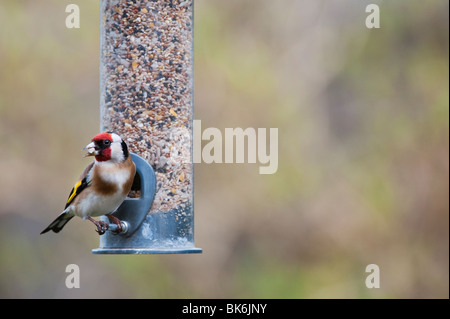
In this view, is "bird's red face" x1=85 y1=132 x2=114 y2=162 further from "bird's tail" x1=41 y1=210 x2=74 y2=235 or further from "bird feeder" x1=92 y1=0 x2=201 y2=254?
"bird's tail" x1=41 y1=210 x2=74 y2=235

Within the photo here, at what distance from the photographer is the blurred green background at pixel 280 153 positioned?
42.8 ft

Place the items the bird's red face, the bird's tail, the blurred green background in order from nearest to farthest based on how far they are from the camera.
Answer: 1. the bird's red face
2. the bird's tail
3. the blurred green background

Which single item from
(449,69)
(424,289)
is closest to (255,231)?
(424,289)

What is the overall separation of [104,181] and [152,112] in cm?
81

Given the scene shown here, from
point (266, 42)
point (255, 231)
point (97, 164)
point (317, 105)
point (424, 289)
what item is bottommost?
point (424, 289)

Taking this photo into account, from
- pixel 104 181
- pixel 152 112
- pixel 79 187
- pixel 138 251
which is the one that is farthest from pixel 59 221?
pixel 152 112

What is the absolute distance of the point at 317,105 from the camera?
1358cm

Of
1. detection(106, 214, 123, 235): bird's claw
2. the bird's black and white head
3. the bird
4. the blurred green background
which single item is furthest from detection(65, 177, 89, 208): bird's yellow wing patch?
the blurred green background

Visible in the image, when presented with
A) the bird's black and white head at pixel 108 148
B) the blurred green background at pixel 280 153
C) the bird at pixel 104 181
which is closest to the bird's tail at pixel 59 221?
the bird at pixel 104 181

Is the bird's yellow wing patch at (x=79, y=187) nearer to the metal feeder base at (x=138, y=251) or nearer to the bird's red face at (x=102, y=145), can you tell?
the bird's red face at (x=102, y=145)

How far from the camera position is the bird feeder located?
7867mm

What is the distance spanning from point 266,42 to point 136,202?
20.0ft

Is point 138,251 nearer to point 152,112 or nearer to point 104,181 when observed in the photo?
point 104,181

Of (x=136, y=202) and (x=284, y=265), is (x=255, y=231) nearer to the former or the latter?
(x=284, y=265)
